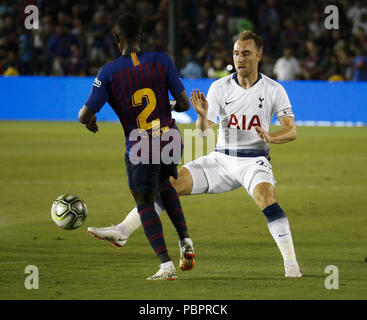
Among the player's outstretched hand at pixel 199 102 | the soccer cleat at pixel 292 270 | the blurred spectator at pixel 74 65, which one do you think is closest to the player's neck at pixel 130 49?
the player's outstretched hand at pixel 199 102

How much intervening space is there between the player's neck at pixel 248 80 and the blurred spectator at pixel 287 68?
52.8ft

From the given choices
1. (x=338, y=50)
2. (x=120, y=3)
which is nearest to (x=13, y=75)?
(x=120, y=3)

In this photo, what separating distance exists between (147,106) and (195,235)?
8.58ft

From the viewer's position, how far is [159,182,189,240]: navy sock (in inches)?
273

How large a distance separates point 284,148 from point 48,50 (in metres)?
10.1

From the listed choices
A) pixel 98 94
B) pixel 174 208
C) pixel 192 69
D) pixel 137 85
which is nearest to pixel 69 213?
pixel 174 208

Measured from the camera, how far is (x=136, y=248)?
8172mm

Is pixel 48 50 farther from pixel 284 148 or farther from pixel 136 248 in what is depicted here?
pixel 136 248

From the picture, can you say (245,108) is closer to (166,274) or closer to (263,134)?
(263,134)

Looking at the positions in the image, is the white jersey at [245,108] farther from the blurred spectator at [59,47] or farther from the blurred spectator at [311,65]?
A: the blurred spectator at [59,47]

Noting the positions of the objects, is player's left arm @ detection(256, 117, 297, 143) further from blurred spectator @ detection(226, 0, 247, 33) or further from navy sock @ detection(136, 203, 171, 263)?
blurred spectator @ detection(226, 0, 247, 33)

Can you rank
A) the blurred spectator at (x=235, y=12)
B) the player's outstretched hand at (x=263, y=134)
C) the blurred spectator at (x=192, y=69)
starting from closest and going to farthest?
the player's outstretched hand at (x=263, y=134)
the blurred spectator at (x=192, y=69)
the blurred spectator at (x=235, y=12)

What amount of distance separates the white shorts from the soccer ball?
1145 mm

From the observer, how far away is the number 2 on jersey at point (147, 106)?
6.52 m
